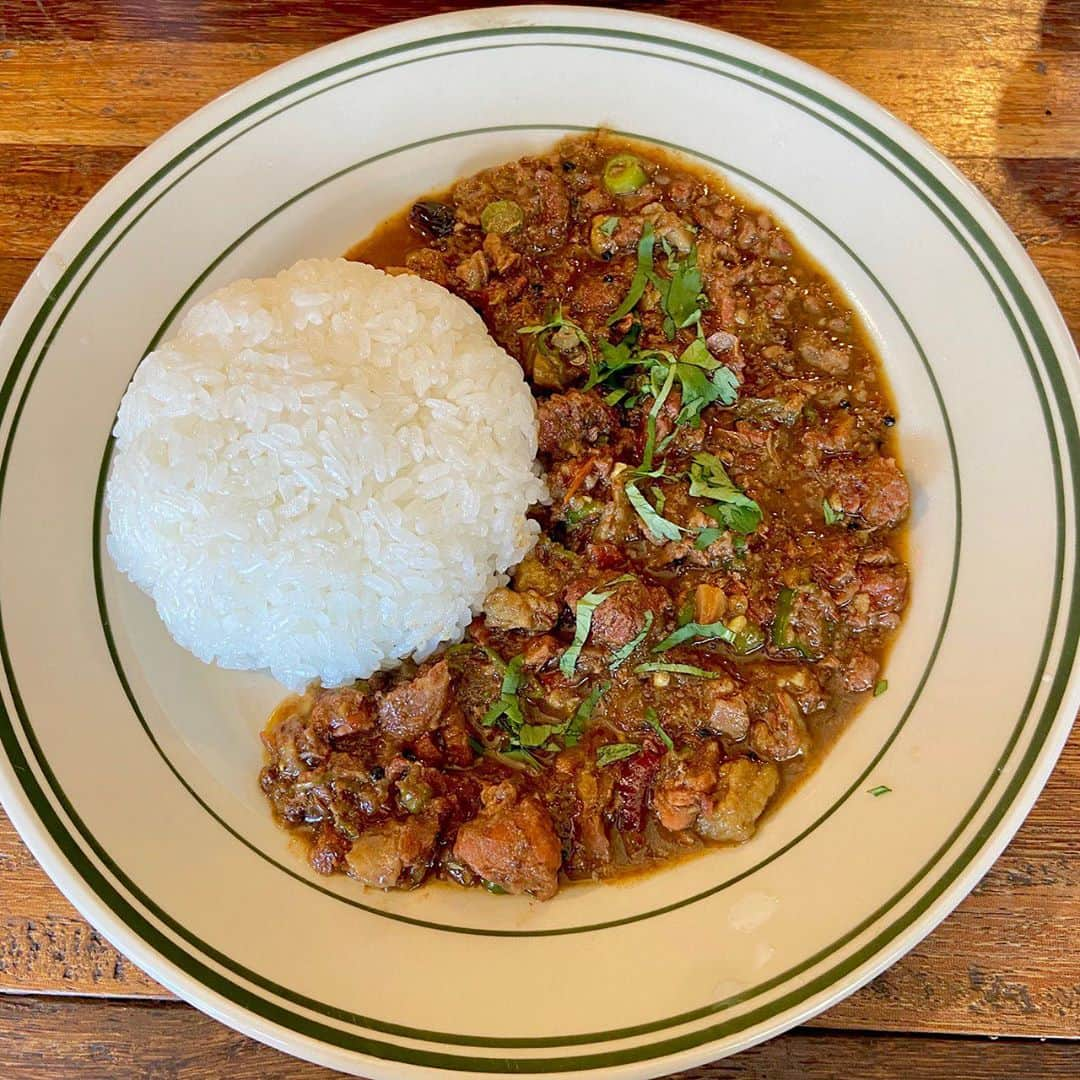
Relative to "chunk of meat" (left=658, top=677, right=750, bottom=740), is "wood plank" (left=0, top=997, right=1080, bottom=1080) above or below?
below

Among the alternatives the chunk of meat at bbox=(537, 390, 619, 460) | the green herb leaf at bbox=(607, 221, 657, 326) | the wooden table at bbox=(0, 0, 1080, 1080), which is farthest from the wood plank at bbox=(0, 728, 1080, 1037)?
the green herb leaf at bbox=(607, 221, 657, 326)

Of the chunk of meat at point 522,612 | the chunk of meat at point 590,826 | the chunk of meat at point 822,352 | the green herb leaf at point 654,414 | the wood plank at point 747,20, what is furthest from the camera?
the wood plank at point 747,20

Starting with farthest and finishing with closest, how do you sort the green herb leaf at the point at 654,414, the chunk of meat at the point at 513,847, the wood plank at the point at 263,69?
1. the wood plank at the point at 263,69
2. the green herb leaf at the point at 654,414
3. the chunk of meat at the point at 513,847

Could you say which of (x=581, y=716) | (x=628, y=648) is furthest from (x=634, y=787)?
(x=628, y=648)

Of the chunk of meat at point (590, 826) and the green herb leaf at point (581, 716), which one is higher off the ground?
the green herb leaf at point (581, 716)

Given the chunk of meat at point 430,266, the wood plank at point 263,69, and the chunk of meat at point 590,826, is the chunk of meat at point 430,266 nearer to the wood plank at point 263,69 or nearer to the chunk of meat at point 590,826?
the wood plank at point 263,69

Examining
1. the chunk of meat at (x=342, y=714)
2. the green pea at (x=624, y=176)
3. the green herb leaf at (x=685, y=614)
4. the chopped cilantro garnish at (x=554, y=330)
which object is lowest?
the chunk of meat at (x=342, y=714)

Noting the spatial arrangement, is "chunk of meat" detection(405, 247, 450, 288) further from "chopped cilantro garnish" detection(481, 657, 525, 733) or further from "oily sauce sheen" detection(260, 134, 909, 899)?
"chopped cilantro garnish" detection(481, 657, 525, 733)

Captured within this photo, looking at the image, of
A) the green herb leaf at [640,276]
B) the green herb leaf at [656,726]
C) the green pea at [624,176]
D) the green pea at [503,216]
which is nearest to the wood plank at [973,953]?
the green herb leaf at [656,726]
